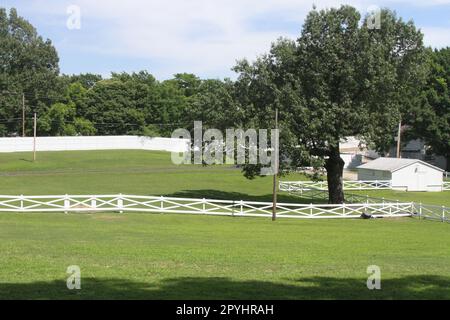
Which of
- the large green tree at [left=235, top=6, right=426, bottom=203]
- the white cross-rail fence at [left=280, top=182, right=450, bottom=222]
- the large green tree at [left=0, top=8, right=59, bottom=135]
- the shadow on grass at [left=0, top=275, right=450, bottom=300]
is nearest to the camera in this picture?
the shadow on grass at [left=0, top=275, right=450, bottom=300]

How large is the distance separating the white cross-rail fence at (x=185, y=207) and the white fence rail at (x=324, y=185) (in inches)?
768

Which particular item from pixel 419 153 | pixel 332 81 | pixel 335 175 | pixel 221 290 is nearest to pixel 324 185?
pixel 335 175

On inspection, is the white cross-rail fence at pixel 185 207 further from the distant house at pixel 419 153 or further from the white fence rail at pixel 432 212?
the distant house at pixel 419 153

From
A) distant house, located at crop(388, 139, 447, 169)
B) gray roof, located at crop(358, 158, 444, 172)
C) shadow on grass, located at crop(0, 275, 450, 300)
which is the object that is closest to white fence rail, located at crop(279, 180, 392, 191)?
gray roof, located at crop(358, 158, 444, 172)

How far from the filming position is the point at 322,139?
139ft

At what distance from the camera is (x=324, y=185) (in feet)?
210

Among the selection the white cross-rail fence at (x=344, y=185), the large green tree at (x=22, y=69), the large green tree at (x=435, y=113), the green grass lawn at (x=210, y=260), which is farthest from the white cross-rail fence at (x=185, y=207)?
the large green tree at (x=22, y=69)

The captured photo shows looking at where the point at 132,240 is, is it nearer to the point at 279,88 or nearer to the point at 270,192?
the point at 279,88

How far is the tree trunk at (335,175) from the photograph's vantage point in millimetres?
45312

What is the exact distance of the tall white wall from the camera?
90000 mm

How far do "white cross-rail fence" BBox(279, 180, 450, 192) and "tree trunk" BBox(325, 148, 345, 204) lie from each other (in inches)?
566

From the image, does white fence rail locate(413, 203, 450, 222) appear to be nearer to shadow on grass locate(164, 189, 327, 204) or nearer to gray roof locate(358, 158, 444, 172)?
shadow on grass locate(164, 189, 327, 204)
